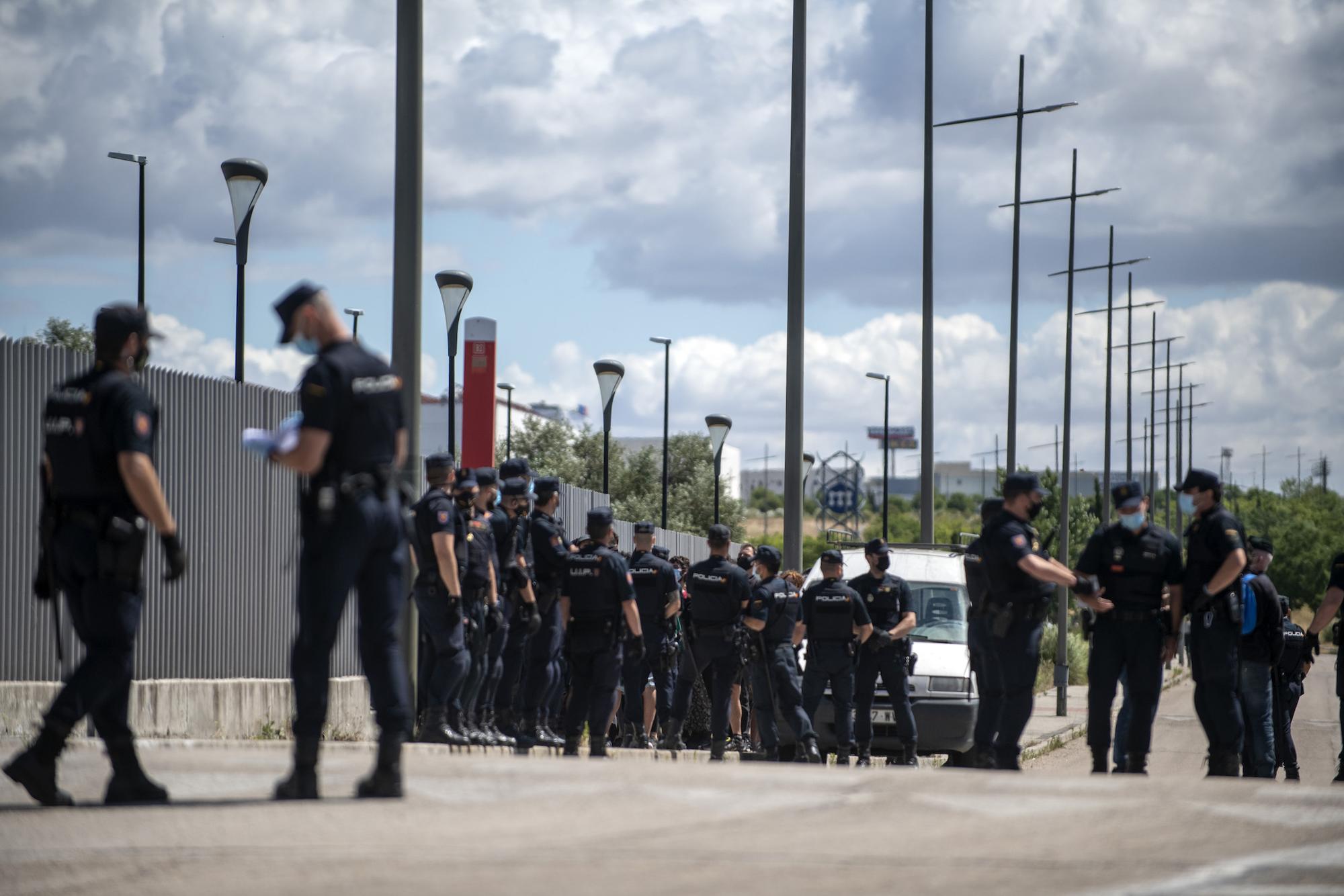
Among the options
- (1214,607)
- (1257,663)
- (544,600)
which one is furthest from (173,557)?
(1257,663)

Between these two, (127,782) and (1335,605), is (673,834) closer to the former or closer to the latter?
Answer: (127,782)

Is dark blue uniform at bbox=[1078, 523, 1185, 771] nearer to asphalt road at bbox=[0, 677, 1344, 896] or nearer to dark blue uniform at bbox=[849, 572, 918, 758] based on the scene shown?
asphalt road at bbox=[0, 677, 1344, 896]

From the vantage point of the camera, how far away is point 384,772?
6.31 m

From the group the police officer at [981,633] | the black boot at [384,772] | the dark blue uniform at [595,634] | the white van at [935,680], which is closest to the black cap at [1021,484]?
the police officer at [981,633]

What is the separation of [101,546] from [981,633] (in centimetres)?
700

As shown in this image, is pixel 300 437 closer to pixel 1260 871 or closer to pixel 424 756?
pixel 424 756

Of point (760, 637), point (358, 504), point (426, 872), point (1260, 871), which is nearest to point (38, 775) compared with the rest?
point (358, 504)

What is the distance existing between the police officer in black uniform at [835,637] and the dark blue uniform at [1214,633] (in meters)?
4.32

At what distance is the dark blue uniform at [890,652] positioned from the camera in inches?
592

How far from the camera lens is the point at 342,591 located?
6250 mm

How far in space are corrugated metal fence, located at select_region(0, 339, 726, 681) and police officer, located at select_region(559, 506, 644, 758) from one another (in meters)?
2.20

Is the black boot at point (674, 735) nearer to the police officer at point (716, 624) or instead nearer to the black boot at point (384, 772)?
the police officer at point (716, 624)

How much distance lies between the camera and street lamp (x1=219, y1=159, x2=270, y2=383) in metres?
16.4

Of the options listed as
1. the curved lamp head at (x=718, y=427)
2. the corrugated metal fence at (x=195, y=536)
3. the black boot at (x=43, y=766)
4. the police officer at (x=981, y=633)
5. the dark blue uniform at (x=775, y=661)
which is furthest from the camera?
the curved lamp head at (x=718, y=427)
